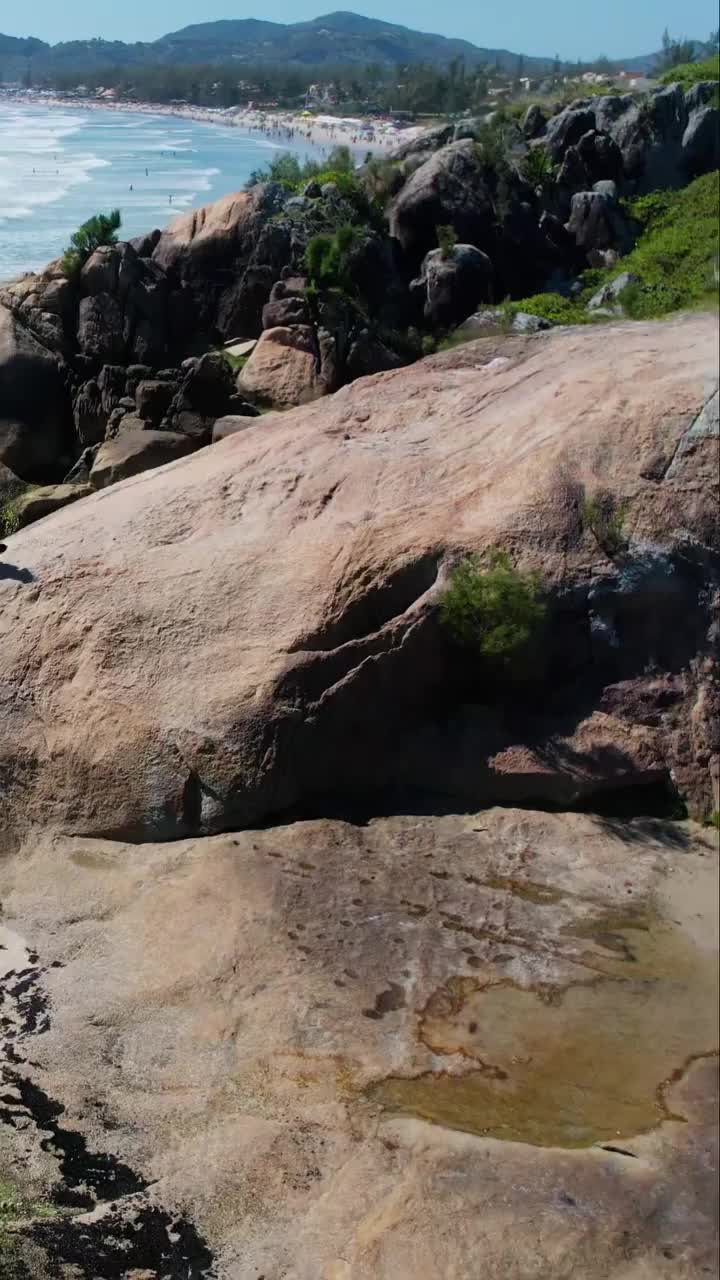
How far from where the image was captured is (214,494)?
461 inches

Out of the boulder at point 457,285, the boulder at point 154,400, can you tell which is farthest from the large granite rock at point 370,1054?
the boulder at point 457,285

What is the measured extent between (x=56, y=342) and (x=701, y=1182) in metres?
18.9

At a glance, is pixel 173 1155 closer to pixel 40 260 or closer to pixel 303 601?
pixel 303 601

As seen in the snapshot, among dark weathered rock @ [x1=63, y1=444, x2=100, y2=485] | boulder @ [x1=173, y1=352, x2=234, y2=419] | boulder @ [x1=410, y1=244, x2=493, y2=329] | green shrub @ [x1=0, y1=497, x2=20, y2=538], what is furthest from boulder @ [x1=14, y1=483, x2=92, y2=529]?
boulder @ [x1=410, y1=244, x2=493, y2=329]

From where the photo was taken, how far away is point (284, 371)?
18.2m

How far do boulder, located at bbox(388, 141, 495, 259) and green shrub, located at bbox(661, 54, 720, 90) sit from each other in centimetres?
916

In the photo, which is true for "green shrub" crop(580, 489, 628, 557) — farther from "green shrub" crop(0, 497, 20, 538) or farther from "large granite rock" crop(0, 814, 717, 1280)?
"green shrub" crop(0, 497, 20, 538)

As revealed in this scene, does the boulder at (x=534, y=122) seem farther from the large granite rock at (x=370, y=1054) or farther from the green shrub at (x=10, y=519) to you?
the large granite rock at (x=370, y=1054)

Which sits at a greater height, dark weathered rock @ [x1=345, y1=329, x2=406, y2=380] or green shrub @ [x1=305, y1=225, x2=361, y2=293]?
Result: green shrub @ [x1=305, y1=225, x2=361, y2=293]

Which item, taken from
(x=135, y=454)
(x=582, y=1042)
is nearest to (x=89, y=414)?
(x=135, y=454)

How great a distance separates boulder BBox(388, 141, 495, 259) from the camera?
1858cm

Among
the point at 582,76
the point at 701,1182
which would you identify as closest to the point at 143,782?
the point at 701,1182

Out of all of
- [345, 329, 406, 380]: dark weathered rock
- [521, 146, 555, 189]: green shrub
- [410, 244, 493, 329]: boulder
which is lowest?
[345, 329, 406, 380]: dark weathered rock

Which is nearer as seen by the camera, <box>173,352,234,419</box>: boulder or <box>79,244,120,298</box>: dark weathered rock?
<box>173,352,234,419</box>: boulder
